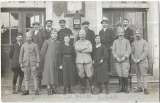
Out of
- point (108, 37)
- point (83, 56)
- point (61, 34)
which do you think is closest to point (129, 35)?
point (108, 37)

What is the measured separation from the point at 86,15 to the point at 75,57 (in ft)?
3.51

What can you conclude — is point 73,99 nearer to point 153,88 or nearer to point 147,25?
point 153,88

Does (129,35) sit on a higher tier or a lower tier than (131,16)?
lower

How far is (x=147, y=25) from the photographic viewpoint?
23.2ft

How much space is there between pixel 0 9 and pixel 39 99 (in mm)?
1673

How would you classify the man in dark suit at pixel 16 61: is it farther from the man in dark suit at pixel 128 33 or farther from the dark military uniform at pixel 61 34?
the man in dark suit at pixel 128 33

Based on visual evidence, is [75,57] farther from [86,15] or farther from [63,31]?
[86,15]

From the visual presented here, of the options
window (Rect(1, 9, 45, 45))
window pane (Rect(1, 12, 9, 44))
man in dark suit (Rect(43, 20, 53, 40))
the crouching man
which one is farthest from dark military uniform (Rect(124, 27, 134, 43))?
window pane (Rect(1, 12, 9, 44))

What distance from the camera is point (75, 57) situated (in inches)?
245

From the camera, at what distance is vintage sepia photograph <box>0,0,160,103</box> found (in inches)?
241

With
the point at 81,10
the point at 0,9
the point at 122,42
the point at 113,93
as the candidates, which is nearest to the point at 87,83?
the point at 113,93

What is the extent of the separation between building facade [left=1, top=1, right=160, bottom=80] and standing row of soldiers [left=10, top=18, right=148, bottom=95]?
0.39 m

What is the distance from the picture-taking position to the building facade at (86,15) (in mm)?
6801

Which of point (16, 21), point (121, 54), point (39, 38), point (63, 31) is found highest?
point (16, 21)
